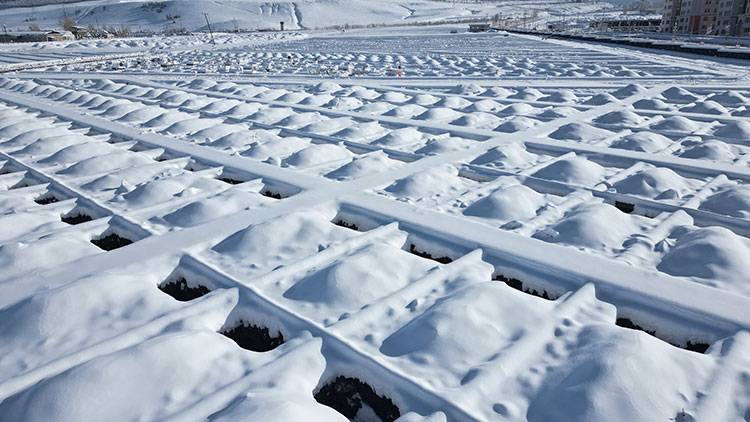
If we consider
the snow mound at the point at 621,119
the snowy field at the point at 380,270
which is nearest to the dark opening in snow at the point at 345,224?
the snowy field at the point at 380,270

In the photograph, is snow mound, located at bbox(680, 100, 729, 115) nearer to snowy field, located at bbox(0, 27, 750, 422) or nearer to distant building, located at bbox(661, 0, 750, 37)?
snowy field, located at bbox(0, 27, 750, 422)

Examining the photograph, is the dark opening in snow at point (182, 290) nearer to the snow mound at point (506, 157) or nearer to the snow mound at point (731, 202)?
the snow mound at point (506, 157)

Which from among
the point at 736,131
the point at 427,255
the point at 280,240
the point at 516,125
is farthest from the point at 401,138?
the point at 736,131

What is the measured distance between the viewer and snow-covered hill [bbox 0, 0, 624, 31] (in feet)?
228

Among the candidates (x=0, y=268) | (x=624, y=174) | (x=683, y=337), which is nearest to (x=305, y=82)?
(x=624, y=174)

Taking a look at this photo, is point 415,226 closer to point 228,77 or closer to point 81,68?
point 228,77

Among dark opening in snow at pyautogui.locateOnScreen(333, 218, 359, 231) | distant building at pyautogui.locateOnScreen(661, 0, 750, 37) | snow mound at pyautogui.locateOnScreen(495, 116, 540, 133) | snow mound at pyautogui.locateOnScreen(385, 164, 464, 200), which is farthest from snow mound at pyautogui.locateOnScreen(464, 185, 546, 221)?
distant building at pyautogui.locateOnScreen(661, 0, 750, 37)

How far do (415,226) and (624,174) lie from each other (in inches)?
93.3

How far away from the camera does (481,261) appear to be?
3.18 metres

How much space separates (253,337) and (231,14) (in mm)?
78430

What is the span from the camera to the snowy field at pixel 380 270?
203 cm

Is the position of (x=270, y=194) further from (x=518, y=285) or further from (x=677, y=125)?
(x=677, y=125)

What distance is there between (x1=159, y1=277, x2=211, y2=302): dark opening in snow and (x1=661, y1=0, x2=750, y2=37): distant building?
149ft

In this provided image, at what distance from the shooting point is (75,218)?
4.16 metres
